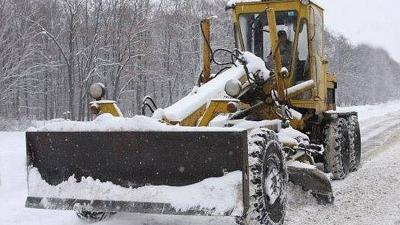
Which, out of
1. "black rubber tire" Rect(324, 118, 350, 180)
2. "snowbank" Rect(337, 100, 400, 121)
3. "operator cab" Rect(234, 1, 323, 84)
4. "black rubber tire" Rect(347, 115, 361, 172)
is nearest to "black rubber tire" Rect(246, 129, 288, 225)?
"operator cab" Rect(234, 1, 323, 84)

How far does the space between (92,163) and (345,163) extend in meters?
5.05

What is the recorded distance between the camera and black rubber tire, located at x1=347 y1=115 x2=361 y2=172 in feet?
28.5

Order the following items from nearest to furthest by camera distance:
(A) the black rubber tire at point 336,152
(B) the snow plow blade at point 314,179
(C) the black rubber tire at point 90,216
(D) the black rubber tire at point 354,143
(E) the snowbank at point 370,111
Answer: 1. (C) the black rubber tire at point 90,216
2. (B) the snow plow blade at point 314,179
3. (A) the black rubber tire at point 336,152
4. (D) the black rubber tire at point 354,143
5. (E) the snowbank at point 370,111

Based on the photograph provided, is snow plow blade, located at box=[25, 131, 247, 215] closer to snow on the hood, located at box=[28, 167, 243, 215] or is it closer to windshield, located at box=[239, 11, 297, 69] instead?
snow on the hood, located at box=[28, 167, 243, 215]

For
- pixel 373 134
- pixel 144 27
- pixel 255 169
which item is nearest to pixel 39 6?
pixel 144 27

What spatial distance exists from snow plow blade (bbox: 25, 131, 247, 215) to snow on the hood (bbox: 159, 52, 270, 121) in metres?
0.76

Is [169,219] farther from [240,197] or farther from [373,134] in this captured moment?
[373,134]

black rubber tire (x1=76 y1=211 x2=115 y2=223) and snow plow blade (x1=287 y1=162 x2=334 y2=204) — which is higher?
snow plow blade (x1=287 y1=162 x2=334 y2=204)

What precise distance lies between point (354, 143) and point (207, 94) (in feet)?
14.4

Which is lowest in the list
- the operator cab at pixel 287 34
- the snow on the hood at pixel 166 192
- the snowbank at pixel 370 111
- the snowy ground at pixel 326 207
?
the snowbank at pixel 370 111

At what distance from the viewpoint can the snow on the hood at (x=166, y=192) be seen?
4.19m

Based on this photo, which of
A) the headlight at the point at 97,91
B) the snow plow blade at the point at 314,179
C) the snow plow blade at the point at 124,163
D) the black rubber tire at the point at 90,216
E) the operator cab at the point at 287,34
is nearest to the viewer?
the snow plow blade at the point at 124,163

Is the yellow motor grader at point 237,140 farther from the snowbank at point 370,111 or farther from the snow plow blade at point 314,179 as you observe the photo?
the snowbank at point 370,111

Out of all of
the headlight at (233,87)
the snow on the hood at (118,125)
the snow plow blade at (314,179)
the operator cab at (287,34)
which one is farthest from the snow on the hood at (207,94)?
the snow plow blade at (314,179)
